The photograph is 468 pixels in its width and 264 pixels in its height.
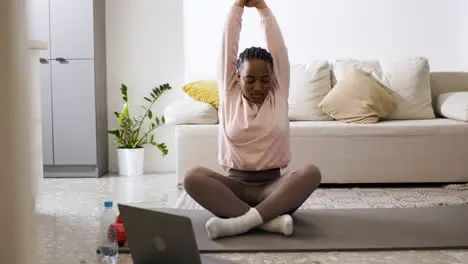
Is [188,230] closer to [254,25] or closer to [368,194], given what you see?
[368,194]

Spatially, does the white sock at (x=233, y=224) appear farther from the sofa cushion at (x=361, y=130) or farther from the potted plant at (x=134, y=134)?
the potted plant at (x=134, y=134)

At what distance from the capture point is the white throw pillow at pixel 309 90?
3.99 m

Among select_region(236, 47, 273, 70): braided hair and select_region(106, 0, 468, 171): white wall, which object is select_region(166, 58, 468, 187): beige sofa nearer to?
select_region(106, 0, 468, 171): white wall

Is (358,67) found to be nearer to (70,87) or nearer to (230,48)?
(230,48)

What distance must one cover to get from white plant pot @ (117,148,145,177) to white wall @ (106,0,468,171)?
0.44 m

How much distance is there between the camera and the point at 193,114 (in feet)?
12.1

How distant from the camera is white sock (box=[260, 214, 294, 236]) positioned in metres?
2.26

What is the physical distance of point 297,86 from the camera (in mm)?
4098

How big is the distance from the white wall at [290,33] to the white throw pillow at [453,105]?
588 mm

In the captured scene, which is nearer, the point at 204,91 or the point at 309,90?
the point at 204,91

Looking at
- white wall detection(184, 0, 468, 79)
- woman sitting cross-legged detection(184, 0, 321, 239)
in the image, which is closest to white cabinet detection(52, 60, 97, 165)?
white wall detection(184, 0, 468, 79)

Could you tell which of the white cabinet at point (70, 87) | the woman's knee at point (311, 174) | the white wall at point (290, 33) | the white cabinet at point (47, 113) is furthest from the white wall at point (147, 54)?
the woman's knee at point (311, 174)

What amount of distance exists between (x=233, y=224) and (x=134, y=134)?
2374mm

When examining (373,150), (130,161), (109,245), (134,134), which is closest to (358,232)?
(109,245)
